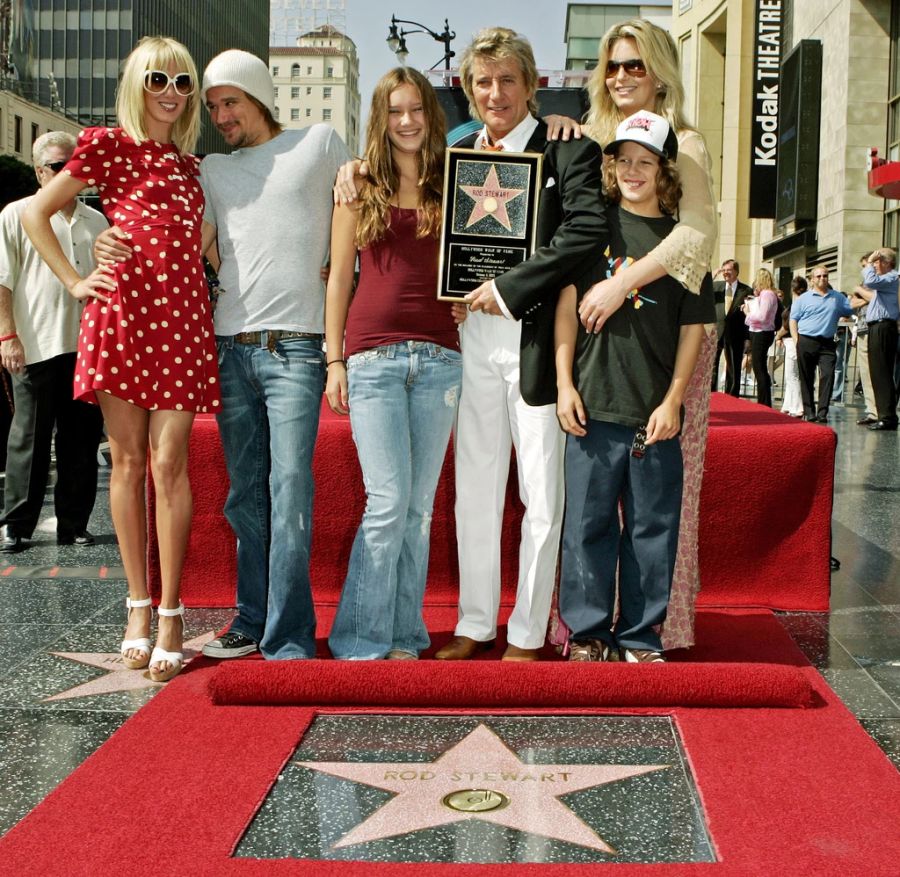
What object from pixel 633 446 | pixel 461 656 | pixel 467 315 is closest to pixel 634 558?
pixel 633 446

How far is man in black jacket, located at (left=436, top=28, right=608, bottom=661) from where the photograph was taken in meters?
3.50

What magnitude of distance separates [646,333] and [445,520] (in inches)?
54.2

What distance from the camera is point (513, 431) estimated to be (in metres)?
3.72

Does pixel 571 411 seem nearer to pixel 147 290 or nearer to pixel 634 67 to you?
pixel 634 67

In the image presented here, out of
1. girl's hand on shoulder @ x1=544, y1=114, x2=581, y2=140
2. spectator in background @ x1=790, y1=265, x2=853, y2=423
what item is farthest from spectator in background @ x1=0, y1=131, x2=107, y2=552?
spectator in background @ x1=790, y1=265, x2=853, y2=423

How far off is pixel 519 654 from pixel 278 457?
1.02m

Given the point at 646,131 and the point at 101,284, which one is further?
the point at 101,284

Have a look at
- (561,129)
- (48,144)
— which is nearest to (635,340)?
(561,129)

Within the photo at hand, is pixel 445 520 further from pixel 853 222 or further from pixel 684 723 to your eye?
pixel 853 222

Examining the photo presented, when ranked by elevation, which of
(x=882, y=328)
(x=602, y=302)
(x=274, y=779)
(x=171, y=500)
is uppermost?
(x=882, y=328)

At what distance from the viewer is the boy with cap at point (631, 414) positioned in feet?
11.6

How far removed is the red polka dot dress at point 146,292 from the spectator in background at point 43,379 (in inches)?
89.9

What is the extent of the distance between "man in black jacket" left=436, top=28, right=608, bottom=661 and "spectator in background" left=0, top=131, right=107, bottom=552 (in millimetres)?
2923

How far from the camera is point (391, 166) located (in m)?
3.61
